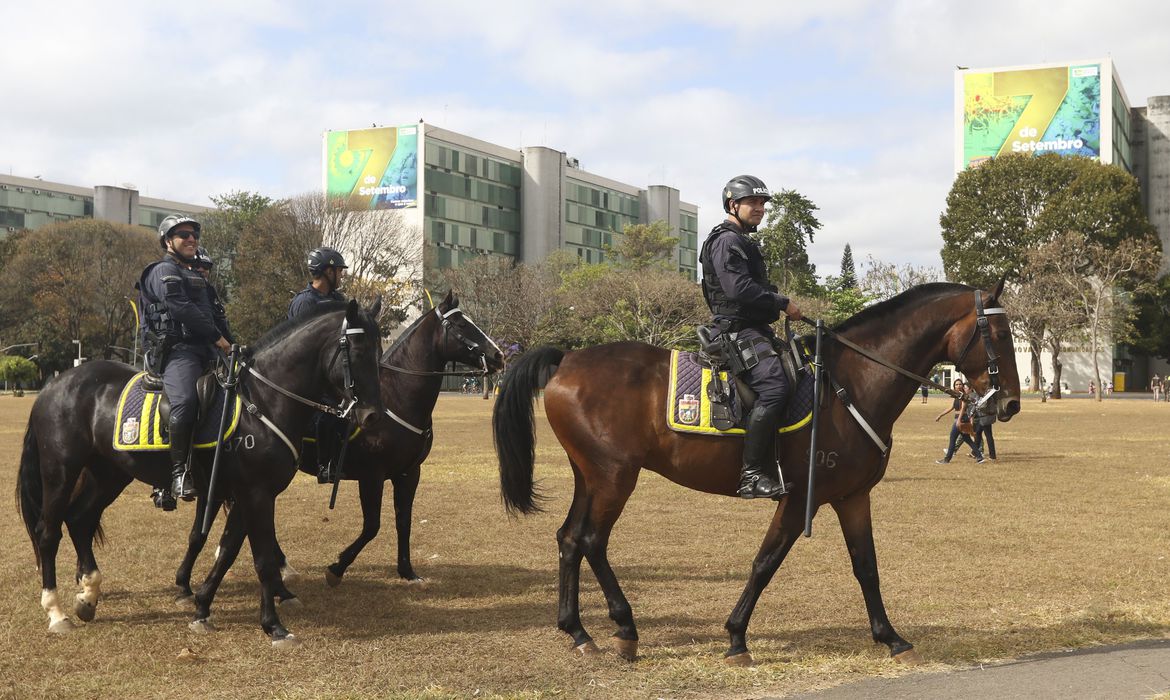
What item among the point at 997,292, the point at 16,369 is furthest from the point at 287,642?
the point at 16,369

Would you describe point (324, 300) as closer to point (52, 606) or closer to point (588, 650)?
point (52, 606)

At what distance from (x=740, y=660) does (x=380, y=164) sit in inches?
3934

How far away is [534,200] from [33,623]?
10736 centimetres

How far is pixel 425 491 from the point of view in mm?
18734

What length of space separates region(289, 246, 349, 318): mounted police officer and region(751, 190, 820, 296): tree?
79381 mm

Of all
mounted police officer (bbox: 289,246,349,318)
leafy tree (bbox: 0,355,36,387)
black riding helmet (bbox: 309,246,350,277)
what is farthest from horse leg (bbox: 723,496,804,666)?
leafy tree (bbox: 0,355,36,387)

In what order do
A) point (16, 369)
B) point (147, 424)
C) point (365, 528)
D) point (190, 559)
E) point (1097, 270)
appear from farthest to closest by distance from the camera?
1. point (16, 369)
2. point (1097, 270)
3. point (365, 528)
4. point (190, 559)
5. point (147, 424)

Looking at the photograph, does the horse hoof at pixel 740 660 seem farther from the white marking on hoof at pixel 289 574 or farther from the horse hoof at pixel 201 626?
the white marking on hoof at pixel 289 574

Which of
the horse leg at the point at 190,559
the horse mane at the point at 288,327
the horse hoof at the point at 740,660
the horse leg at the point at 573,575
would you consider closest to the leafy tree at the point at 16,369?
the horse leg at the point at 190,559

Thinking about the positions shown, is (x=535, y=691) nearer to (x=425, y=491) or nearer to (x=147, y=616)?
(x=147, y=616)

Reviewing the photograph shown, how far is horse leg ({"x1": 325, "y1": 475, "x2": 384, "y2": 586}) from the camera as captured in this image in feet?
33.6

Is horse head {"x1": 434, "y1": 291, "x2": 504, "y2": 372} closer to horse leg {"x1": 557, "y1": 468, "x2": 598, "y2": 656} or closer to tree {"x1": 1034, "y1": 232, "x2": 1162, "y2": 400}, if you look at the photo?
horse leg {"x1": 557, "y1": 468, "x2": 598, "y2": 656}

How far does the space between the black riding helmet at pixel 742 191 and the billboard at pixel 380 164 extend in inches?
3751

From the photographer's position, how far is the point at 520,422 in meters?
8.23
